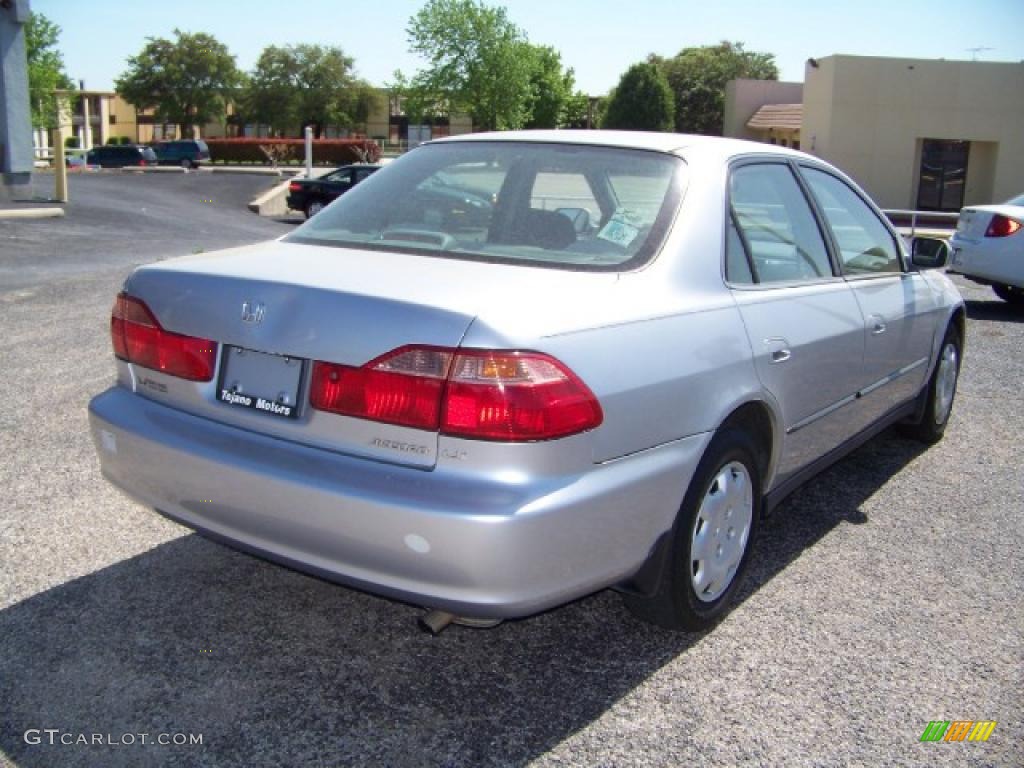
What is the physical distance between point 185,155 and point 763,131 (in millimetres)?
30691

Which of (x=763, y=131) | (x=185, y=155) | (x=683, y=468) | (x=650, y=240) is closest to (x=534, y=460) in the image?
(x=683, y=468)

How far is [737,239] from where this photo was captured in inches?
146

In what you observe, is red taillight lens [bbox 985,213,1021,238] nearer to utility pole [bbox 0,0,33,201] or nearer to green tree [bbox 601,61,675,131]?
utility pole [bbox 0,0,33,201]

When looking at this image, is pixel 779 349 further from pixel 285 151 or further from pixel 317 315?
pixel 285 151

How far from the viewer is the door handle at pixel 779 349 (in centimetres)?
363

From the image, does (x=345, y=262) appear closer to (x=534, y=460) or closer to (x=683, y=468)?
(x=534, y=460)

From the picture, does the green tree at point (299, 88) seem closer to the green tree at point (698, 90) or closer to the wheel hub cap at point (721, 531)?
the green tree at point (698, 90)

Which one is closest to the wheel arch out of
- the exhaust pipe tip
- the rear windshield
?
the rear windshield

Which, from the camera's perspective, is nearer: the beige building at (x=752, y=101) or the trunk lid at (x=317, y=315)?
the trunk lid at (x=317, y=315)

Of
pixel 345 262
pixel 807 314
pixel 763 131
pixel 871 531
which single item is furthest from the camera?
pixel 763 131

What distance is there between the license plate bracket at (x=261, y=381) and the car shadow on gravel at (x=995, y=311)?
10.1m

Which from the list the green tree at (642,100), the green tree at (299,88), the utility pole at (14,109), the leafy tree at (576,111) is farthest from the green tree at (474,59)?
the utility pole at (14,109)

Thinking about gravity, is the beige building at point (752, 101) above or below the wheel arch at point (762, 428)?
above

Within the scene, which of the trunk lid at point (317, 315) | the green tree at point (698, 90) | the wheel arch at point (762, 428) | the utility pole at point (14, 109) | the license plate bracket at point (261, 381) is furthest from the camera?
the green tree at point (698, 90)
